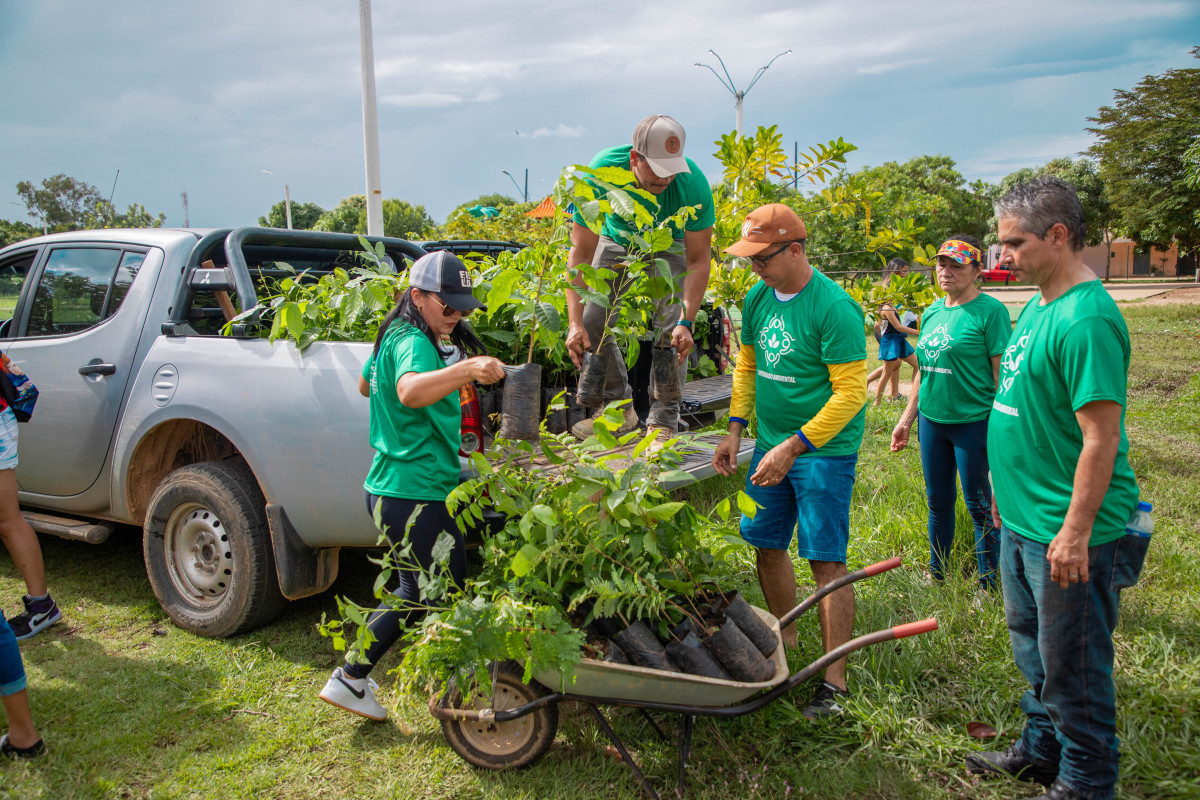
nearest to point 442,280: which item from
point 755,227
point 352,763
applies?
point 755,227

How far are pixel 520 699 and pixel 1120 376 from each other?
7.15ft

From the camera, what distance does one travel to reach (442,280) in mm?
2820

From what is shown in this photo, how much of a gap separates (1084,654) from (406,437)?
2333mm

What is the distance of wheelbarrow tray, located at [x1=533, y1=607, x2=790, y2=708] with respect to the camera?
244 cm

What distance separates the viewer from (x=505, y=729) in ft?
9.46

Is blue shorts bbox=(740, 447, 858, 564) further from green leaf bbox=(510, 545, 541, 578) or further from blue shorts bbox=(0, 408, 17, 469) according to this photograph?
blue shorts bbox=(0, 408, 17, 469)

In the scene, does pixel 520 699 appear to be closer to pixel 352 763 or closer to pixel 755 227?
pixel 352 763

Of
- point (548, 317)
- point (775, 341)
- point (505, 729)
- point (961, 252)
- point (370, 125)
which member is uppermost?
point (370, 125)

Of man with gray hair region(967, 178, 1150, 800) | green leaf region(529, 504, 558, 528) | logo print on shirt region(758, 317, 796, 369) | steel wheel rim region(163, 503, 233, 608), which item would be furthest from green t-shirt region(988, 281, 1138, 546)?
steel wheel rim region(163, 503, 233, 608)

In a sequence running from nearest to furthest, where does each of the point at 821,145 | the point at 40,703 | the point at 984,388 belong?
the point at 40,703, the point at 984,388, the point at 821,145

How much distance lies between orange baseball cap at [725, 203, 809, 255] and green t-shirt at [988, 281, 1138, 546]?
911 mm

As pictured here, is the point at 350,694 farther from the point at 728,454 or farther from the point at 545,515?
the point at 728,454

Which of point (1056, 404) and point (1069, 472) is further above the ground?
point (1056, 404)

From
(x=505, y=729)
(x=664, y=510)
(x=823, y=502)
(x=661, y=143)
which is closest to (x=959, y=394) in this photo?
A: (x=823, y=502)
